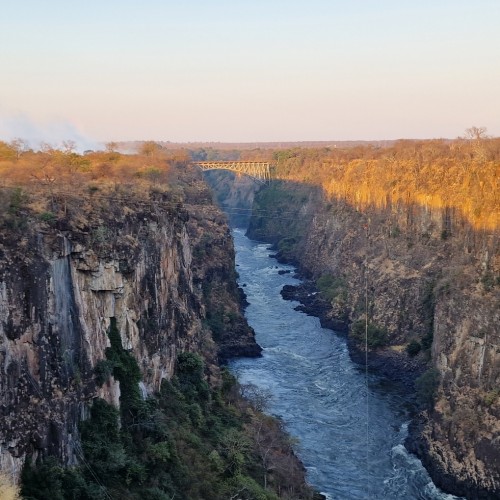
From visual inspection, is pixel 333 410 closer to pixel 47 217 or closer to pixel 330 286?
pixel 47 217

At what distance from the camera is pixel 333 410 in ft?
128

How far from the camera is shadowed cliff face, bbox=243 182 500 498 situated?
32.2 metres

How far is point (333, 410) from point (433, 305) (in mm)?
10598

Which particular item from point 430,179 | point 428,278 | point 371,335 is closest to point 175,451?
point 371,335

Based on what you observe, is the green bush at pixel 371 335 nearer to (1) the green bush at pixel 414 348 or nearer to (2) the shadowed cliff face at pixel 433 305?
(2) the shadowed cliff face at pixel 433 305

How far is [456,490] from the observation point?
30.3 m

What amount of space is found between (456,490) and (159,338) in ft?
45.7

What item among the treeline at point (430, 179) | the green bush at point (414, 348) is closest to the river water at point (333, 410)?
the green bush at point (414, 348)

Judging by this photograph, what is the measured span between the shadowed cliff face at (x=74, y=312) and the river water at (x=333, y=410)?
8.29 meters

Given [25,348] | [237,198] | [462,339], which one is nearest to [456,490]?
[462,339]

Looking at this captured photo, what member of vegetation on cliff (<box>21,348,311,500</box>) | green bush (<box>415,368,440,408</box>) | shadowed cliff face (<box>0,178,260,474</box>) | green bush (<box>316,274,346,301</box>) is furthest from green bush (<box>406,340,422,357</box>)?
shadowed cliff face (<box>0,178,260,474</box>)

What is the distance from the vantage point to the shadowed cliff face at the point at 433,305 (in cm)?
3216

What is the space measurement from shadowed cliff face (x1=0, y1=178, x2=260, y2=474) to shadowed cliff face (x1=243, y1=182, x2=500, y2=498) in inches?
521

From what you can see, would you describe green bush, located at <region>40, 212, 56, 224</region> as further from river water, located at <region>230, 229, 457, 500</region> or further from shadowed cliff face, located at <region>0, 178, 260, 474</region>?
river water, located at <region>230, 229, 457, 500</region>
